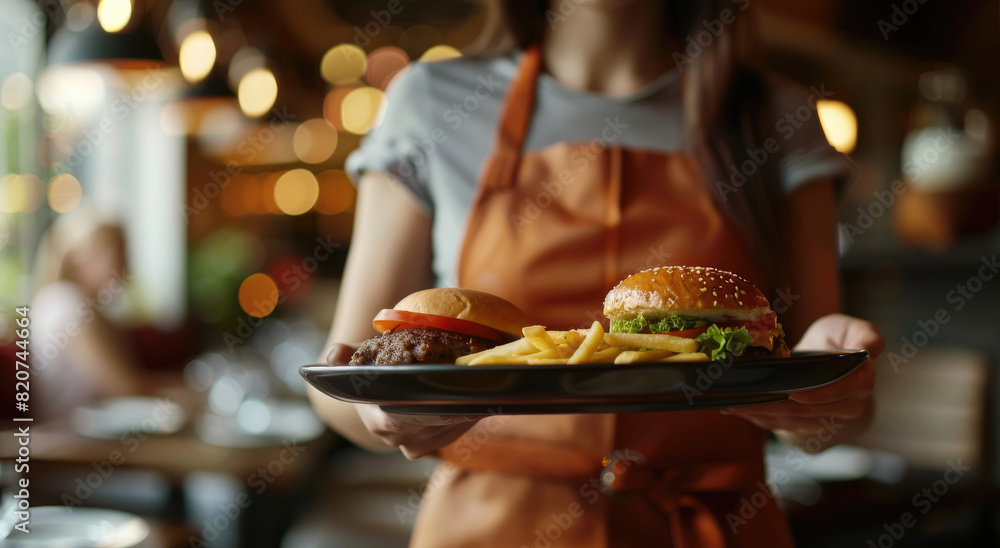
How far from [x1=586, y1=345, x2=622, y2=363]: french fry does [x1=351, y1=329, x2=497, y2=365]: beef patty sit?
0.19 m

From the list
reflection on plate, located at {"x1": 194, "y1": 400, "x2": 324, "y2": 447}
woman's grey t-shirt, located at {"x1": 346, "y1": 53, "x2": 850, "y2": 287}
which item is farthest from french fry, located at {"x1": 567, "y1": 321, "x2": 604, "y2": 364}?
reflection on plate, located at {"x1": 194, "y1": 400, "x2": 324, "y2": 447}

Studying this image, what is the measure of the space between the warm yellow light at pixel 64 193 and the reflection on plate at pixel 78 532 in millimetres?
6677

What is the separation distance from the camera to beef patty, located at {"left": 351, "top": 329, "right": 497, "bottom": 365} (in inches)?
46.1

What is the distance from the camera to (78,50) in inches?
176

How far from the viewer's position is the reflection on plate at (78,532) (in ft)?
6.66

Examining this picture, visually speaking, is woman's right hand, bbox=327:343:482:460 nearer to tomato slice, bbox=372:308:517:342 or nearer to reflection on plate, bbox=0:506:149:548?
tomato slice, bbox=372:308:517:342

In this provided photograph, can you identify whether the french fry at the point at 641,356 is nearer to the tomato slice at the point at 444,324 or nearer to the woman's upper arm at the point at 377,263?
the tomato slice at the point at 444,324

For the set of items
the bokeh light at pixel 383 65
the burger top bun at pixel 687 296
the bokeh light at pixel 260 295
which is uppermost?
the bokeh light at pixel 383 65

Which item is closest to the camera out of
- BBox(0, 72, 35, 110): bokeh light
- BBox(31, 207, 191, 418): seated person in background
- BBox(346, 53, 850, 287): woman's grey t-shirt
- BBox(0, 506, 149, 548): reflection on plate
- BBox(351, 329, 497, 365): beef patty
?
BBox(351, 329, 497, 365): beef patty

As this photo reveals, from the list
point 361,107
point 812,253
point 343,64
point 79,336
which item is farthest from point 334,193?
point 812,253

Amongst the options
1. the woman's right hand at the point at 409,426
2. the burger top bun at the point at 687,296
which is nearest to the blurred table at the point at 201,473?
the woman's right hand at the point at 409,426

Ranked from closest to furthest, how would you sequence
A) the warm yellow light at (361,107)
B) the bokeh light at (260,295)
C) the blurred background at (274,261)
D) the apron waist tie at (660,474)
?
the apron waist tie at (660,474), the blurred background at (274,261), the warm yellow light at (361,107), the bokeh light at (260,295)

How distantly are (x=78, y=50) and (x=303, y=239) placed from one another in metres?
9.04

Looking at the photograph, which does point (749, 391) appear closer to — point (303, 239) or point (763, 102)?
point (763, 102)
